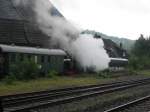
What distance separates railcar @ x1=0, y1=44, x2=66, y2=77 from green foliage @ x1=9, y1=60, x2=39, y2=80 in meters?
0.49

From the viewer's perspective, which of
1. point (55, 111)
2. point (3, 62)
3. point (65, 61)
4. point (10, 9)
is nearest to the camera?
point (55, 111)

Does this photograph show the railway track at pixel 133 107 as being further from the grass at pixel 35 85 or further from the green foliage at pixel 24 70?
the green foliage at pixel 24 70

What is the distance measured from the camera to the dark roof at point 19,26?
42906 millimetres

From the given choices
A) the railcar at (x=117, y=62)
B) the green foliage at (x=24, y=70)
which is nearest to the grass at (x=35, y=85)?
the green foliage at (x=24, y=70)

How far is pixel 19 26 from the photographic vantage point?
45.3 metres

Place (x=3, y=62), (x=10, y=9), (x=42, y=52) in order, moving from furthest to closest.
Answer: (x=10, y=9) < (x=42, y=52) < (x=3, y=62)

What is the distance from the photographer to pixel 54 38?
140 feet

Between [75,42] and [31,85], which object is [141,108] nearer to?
[31,85]

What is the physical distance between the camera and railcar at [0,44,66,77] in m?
31.0

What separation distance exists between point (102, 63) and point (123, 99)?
24105 millimetres

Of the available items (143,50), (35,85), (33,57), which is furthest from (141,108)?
(143,50)

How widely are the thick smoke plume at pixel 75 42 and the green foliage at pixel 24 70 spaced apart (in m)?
9.48

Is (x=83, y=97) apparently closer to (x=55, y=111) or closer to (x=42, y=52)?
(x=55, y=111)

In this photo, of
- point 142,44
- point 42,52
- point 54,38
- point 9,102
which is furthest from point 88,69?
point 142,44
